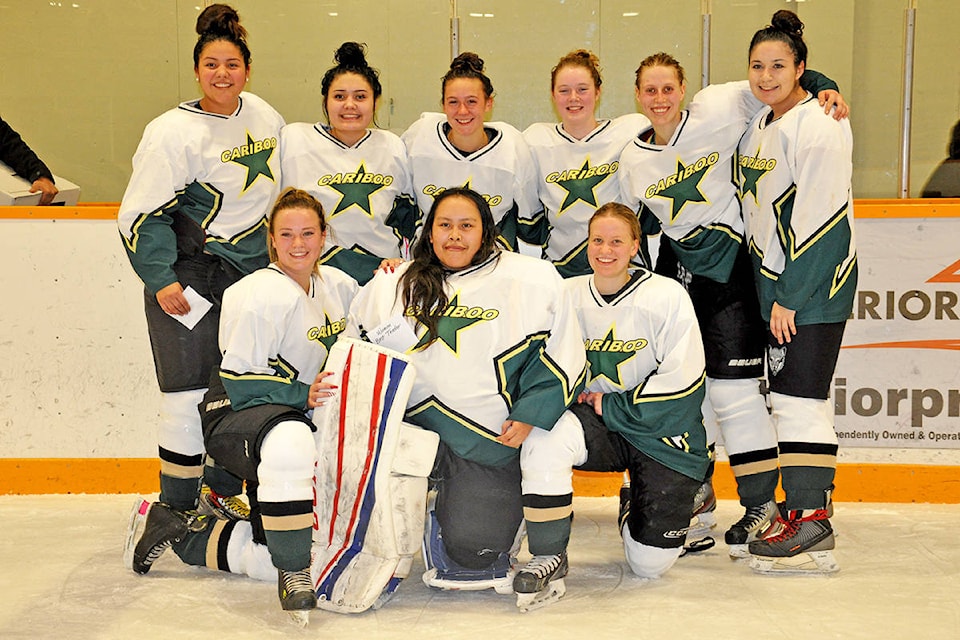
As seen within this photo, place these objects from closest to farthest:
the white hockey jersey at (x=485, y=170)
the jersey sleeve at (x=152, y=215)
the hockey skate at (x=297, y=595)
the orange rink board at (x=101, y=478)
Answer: the hockey skate at (x=297, y=595) → the jersey sleeve at (x=152, y=215) → the white hockey jersey at (x=485, y=170) → the orange rink board at (x=101, y=478)

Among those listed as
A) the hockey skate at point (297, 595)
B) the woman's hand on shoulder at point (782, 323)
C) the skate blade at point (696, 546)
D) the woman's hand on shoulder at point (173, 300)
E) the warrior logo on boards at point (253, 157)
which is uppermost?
the warrior logo on boards at point (253, 157)

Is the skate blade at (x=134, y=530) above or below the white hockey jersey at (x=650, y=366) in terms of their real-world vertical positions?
below

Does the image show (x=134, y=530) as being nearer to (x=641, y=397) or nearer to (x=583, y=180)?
(x=641, y=397)

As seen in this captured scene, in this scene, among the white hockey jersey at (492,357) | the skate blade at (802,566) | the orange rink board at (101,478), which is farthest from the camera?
the orange rink board at (101,478)

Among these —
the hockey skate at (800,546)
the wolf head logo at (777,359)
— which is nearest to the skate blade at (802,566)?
the hockey skate at (800,546)

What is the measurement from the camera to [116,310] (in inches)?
147

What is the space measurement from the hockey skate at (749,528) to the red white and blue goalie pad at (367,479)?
0.98 meters

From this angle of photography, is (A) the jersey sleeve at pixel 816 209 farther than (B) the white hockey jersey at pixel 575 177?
No

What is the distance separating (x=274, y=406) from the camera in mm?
2588

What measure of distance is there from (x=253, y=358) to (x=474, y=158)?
98 centimetres

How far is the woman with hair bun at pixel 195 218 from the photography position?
2.97m

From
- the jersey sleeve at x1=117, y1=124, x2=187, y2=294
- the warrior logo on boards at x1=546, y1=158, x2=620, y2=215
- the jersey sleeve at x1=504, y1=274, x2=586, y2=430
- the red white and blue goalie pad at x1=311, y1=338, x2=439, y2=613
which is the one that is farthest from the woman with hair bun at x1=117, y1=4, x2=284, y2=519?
the jersey sleeve at x1=504, y1=274, x2=586, y2=430

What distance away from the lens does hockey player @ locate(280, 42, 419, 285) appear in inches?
123

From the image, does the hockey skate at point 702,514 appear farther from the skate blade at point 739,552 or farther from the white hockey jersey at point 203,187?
the white hockey jersey at point 203,187
